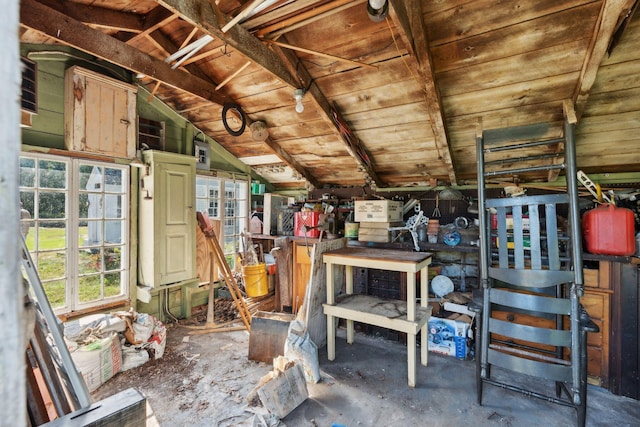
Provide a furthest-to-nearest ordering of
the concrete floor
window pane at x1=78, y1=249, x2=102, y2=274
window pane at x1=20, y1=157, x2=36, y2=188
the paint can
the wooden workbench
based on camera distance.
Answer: the paint can < window pane at x1=78, y1=249, x2=102, y2=274 < window pane at x1=20, y1=157, x2=36, y2=188 < the wooden workbench < the concrete floor

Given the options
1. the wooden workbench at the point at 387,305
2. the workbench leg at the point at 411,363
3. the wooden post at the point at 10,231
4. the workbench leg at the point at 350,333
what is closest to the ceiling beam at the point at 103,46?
the wooden workbench at the point at 387,305

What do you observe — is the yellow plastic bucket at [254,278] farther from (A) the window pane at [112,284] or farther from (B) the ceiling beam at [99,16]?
(B) the ceiling beam at [99,16]

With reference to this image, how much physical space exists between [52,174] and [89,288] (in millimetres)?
1103

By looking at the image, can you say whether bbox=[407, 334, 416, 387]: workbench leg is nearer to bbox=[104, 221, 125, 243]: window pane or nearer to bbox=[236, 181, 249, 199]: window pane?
bbox=[104, 221, 125, 243]: window pane

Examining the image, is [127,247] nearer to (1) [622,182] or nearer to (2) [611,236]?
(2) [611,236]

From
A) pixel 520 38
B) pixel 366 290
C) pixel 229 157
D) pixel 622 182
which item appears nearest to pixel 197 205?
pixel 229 157

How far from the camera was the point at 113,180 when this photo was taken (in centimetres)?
308

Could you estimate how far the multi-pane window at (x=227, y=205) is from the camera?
3.99 m

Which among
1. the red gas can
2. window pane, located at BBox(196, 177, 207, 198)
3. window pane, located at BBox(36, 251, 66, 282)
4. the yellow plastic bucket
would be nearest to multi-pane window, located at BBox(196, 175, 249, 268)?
window pane, located at BBox(196, 177, 207, 198)

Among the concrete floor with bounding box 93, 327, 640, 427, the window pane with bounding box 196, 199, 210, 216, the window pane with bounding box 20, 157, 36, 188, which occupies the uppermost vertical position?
the window pane with bounding box 20, 157, 36, 188

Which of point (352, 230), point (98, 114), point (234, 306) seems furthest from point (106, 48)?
point (234, 306)

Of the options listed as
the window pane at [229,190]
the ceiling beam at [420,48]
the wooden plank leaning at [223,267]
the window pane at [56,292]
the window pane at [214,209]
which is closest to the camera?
the ceiling beam at [420,48]

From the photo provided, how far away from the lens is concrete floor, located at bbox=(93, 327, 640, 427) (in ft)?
6.41

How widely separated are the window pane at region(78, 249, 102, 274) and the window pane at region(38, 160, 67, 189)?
0.64 m
